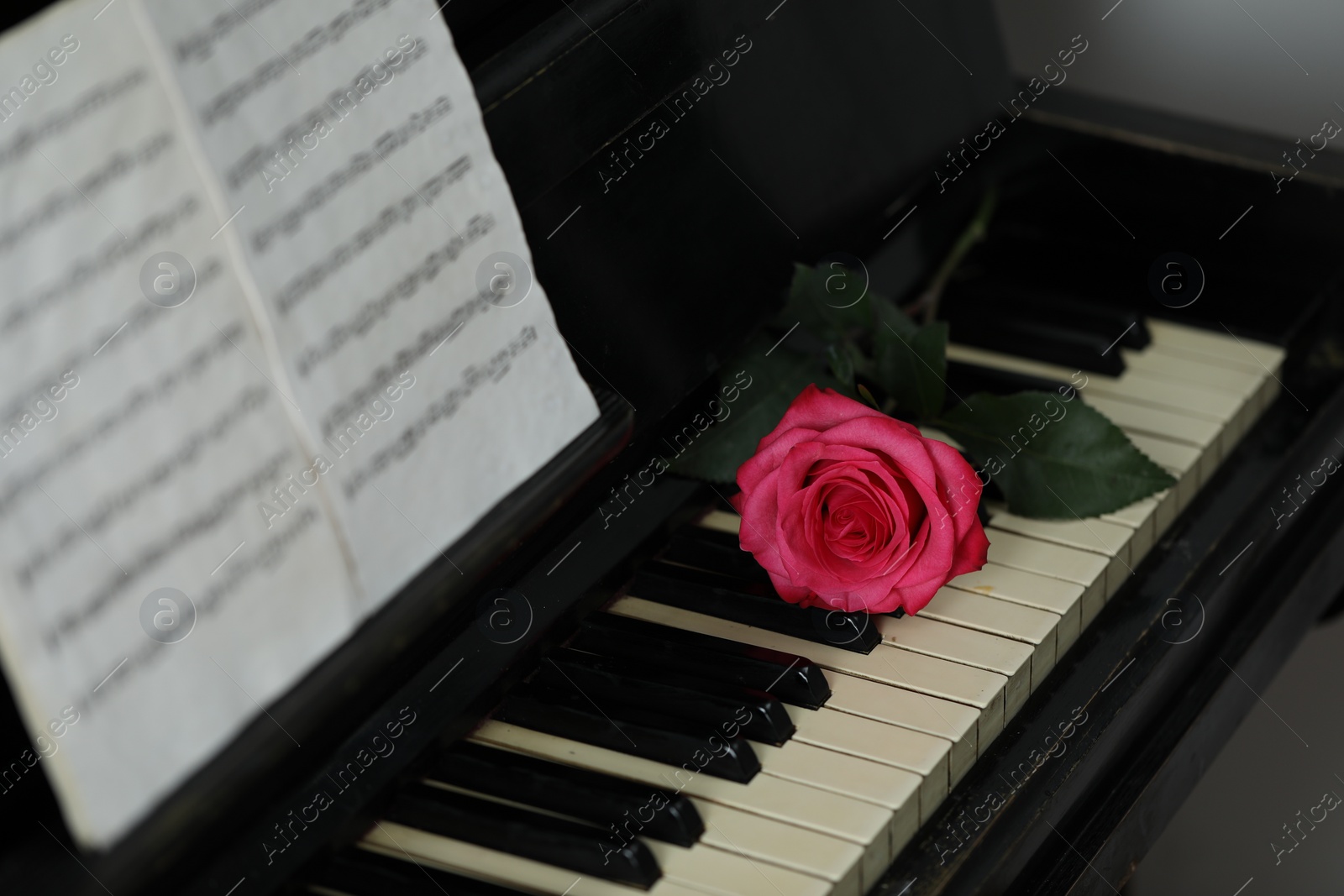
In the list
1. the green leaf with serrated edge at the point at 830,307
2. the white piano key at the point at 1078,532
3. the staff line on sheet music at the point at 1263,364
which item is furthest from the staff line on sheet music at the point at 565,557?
the staff line on sheet music at the point at 1263,364

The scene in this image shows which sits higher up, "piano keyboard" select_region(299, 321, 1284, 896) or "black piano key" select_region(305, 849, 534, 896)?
"piano keyboard" select_region(299, 321, 1284, 896)

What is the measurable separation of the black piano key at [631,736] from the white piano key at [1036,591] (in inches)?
13.7

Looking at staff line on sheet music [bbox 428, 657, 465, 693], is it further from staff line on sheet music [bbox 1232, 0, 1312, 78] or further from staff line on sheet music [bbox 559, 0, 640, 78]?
staff line on sheet music [bbox 1232, 0, 1312, 78]

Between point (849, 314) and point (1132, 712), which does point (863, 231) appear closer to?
point (849, 314)

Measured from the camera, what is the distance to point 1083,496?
1.59 meters

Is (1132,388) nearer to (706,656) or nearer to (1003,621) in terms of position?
(1003,621)

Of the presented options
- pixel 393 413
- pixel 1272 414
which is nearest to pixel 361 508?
pixel 393 413

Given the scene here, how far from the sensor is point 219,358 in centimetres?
96

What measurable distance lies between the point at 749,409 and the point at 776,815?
517 millimetres

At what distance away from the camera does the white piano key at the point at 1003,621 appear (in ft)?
4.72

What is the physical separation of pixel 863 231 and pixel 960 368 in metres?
0.22

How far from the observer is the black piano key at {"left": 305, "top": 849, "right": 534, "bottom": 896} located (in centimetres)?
121

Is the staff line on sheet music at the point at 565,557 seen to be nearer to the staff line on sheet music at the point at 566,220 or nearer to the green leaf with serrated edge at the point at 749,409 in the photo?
the green leaf with serrated edge at the point at 749,409

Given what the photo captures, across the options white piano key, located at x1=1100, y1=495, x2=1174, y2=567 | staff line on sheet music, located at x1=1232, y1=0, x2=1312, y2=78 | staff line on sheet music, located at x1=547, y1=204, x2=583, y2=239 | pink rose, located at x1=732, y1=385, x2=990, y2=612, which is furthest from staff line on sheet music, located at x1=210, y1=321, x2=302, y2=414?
staff line on sheet music, located at x1=1232, y1=0, x2=1312, y2=78
